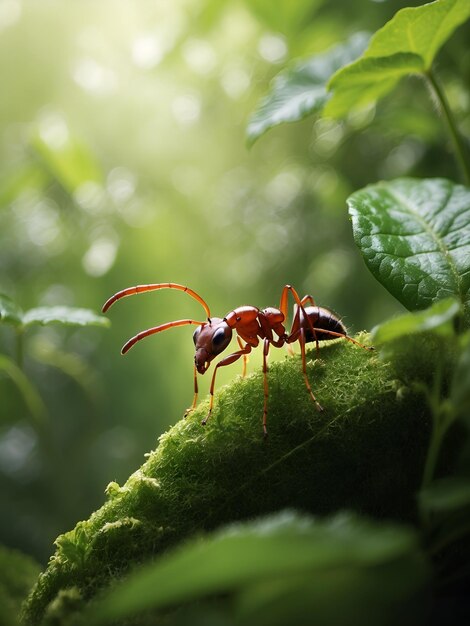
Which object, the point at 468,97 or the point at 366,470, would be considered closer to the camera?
the point at 366,470

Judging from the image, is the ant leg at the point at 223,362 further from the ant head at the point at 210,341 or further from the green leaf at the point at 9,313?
the green leaf at the point at 9,313

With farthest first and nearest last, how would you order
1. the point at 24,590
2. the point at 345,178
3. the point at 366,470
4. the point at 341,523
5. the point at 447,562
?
the point at 345,178, the point at 24,590, the point at 366,470, the point at 447,562, the point at 341,523

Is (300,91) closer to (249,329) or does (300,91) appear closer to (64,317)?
(249,329)

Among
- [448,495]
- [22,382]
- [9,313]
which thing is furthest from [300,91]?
[448,495]

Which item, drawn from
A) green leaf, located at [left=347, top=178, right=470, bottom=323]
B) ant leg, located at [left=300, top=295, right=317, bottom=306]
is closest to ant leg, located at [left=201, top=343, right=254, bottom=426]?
ant leg, located at [left=300, top=295, right=317, bottom=306]

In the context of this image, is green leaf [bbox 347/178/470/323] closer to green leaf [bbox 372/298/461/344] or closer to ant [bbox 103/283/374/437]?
ant [bbox 103/283/374/437]

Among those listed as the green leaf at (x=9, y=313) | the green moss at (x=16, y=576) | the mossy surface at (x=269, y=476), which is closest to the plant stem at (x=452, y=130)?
the mossy surface at (x=269, y=476)

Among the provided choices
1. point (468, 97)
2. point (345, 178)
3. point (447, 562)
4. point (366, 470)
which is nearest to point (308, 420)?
point (366, 470)

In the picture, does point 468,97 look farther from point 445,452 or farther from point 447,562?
point 447,562
